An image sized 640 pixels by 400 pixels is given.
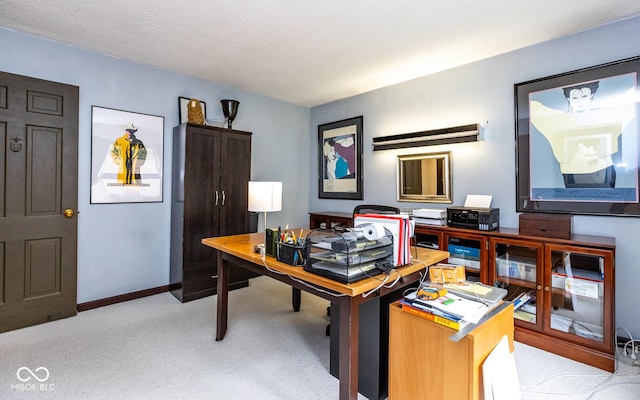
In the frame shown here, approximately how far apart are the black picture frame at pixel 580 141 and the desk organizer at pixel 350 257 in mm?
1987

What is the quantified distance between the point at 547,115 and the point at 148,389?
12.2ft

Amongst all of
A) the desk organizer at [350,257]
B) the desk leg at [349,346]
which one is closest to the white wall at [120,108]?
the desk organizer at [350,257]

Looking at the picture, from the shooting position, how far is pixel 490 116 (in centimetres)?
307

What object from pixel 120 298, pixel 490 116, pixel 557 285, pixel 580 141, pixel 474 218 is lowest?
pixel 120 298

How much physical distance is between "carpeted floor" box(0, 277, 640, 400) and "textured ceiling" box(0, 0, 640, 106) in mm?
2580

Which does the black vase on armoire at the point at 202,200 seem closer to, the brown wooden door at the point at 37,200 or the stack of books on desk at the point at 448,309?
the brown wooden door at the point at 37,200

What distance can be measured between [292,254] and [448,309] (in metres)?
0.85

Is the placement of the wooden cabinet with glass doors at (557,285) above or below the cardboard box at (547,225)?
below

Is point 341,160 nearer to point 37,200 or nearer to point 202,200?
point 202,200

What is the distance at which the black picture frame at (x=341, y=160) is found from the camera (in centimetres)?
427

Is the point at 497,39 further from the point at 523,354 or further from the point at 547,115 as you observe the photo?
the point at 523,354

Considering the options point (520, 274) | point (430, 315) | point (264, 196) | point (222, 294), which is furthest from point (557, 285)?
point (222, 294)

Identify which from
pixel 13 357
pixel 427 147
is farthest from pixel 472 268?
pixel 13 357

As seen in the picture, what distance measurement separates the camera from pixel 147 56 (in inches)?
123
